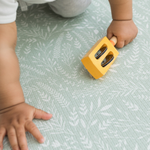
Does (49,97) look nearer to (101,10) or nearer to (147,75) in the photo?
(147,75)

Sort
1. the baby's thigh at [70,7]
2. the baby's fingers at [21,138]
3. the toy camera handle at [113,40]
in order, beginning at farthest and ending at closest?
the baby's thigh at [70,7] → the toy camera handle at [113,40] → the baby's fingers at [21,138]

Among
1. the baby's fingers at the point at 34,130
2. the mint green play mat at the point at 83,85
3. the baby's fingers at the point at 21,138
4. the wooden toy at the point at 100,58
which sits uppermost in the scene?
the wooden toy at the point at 100,58

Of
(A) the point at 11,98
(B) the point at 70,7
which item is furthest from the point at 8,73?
(B) the point at 70,7

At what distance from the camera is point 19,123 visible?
396 mm

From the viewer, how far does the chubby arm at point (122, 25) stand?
0.51 m

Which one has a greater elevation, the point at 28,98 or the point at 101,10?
the point at 101,10

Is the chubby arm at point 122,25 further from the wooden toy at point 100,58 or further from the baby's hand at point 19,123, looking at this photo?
the baby's hand at point 19,123

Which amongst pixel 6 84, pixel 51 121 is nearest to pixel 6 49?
pixel 6 84

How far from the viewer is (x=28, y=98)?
450 mm

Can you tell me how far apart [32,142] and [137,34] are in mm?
386

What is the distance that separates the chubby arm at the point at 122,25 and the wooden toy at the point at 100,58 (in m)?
0.02

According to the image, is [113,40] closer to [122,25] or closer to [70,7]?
[122,25]

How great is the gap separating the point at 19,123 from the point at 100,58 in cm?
22

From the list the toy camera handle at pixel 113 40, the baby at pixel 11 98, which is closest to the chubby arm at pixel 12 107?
the baby at pixel 11 98
